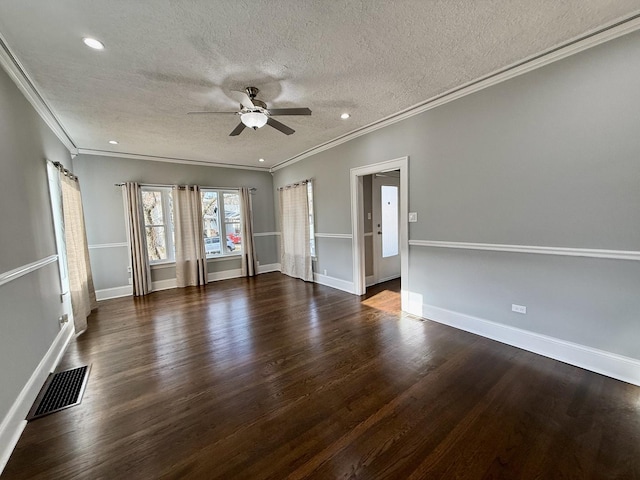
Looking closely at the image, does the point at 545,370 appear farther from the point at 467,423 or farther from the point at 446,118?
the point at 446,118

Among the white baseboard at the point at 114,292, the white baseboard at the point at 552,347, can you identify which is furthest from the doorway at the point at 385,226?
the white baseboard at the point at 114,292

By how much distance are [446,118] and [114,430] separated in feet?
13.1

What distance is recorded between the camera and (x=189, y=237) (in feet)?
17.7

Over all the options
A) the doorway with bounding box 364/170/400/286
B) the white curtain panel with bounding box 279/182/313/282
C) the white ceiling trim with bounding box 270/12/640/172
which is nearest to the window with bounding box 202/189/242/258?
the white curtain panel with bounding box 279/182/313/282

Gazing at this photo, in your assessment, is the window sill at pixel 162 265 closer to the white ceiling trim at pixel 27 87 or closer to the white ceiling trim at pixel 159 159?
the white ceiling trim at pixel 159 159

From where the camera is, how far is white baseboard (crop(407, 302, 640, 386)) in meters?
1.98

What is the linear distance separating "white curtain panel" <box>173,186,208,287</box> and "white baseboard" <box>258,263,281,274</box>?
138 centimetres

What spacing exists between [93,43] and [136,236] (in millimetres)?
3704

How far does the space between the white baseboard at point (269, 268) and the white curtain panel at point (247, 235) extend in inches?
12.8

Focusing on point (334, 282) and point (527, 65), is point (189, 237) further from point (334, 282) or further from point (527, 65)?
point (527, 65)

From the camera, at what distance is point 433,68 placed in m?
2.33

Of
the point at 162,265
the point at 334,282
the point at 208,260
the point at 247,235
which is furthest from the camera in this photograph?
the point at 247,235

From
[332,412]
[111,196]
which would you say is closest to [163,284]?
[111,196]

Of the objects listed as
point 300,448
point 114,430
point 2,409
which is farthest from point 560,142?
Answer: point 2,409
